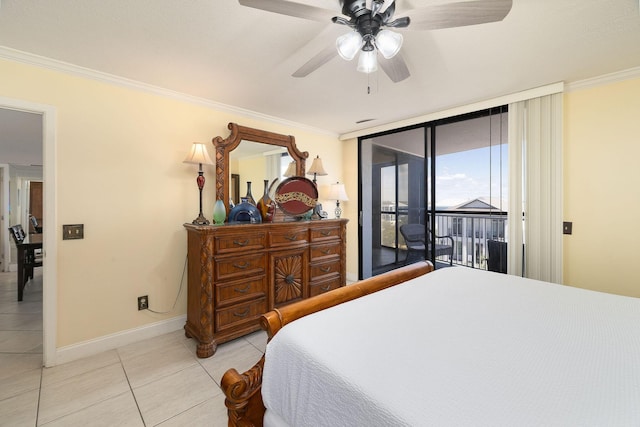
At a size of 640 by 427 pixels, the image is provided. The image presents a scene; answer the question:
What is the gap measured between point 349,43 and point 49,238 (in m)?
2.54

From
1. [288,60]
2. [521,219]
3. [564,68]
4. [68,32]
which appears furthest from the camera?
[521,219]

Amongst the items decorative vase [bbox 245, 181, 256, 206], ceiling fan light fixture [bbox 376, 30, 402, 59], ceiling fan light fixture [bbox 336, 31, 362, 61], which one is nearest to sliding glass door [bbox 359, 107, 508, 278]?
decorative vase [bbox 245, 181, 256, 206]

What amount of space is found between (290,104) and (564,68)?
7.80 ft

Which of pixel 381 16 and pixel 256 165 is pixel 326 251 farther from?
pixel 381 16

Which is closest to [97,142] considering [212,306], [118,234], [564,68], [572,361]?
[118,234]

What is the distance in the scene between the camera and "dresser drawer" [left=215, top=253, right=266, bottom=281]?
2.24 meters

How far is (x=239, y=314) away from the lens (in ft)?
7.75

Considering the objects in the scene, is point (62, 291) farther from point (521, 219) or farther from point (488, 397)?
point (521, 219)

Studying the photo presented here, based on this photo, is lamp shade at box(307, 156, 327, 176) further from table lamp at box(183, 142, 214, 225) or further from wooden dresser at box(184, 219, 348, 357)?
table lamp at box(183, 142, 214, 225)

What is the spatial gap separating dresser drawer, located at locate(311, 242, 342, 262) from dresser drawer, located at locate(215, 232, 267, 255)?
0.64m

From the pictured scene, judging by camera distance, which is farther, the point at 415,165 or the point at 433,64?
the point at 415,165

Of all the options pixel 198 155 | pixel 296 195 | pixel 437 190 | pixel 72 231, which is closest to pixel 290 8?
pixel 198 155

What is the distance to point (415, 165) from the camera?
3.44 m

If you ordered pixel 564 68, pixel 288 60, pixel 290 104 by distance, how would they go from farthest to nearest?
pixel 290 104
pixel 564 68
pixel 288 60
